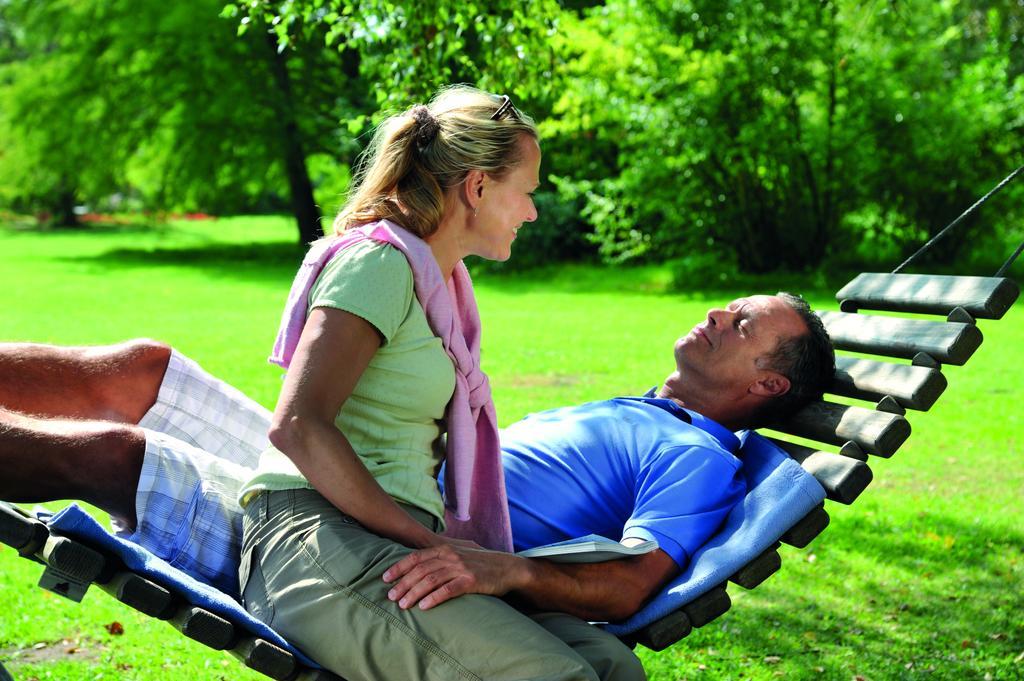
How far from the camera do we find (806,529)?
3.04m

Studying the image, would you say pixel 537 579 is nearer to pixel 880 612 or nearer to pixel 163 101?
pixel 880 612

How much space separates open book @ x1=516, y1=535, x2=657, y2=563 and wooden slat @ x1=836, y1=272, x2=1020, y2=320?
1.55 metres

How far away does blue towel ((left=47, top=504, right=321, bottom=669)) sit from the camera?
243 centimetres

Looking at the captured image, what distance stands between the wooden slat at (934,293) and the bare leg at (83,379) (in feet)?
7.92

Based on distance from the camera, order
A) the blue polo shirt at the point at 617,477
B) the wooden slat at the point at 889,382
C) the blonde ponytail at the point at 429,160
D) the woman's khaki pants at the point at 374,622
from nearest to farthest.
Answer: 1. the woman's khaki pants at the point at 374,622
2. the blonde ponytail at the point at 429,160
3. the blue polo shirt at the point at 617,477
4. the wooden slat at the point at 889,382

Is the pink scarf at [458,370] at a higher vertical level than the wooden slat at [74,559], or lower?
higher

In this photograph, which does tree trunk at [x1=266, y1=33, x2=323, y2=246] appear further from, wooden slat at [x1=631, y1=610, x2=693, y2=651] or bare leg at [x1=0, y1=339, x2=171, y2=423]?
wooden slat at [x1=631, y1=610, x2=693, y2=651]

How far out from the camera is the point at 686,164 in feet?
58.0

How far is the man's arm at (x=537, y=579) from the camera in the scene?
2.42 meters

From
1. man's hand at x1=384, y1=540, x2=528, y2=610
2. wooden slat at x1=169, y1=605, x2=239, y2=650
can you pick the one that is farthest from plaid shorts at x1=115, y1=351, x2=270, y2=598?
man's hand at x1=384, y1=540, x2=528, y2=610

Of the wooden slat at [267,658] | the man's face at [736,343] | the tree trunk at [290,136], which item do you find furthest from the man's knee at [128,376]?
the tree trunk at [290,136]

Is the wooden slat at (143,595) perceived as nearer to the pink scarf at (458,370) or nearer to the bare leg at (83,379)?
the pink scarf at (458,370)

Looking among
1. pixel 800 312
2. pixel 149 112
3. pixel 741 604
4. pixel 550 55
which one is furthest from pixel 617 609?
pixel 149 112

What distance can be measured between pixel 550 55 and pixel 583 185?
11.8m
